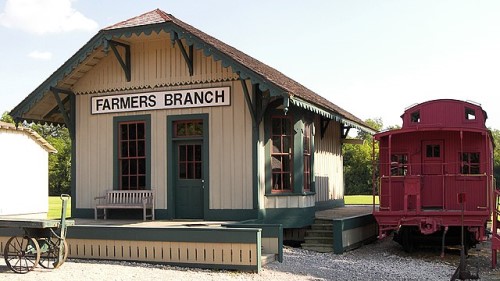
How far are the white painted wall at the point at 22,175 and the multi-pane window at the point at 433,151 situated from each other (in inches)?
Result: 787

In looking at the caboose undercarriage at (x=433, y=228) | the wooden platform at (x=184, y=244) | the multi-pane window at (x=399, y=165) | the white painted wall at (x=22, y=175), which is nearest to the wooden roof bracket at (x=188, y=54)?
the wooden platform at (x=184, y=244)

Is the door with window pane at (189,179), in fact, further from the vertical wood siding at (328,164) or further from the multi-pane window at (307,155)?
the vertical wood siding at (328,164)

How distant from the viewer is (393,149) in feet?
51.0

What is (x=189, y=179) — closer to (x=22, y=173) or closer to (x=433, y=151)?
(x=433, y=151)

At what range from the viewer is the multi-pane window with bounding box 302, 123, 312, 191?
15.7 meters

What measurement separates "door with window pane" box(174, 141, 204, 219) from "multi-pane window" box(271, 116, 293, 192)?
1846 millimetres

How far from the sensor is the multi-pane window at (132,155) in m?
15.9

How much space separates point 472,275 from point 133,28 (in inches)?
363

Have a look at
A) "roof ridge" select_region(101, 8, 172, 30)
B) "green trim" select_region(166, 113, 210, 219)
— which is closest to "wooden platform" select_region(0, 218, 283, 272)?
"green trim" select_region(166, 113, 210, 219)

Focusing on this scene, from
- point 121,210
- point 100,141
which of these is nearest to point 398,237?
point 121,210

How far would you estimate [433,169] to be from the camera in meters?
15.3

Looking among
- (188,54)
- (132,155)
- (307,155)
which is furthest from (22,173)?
(307,155)

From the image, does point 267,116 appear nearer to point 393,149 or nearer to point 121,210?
point 393,149

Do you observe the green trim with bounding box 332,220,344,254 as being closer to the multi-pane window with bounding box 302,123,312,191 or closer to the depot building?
the depot building
